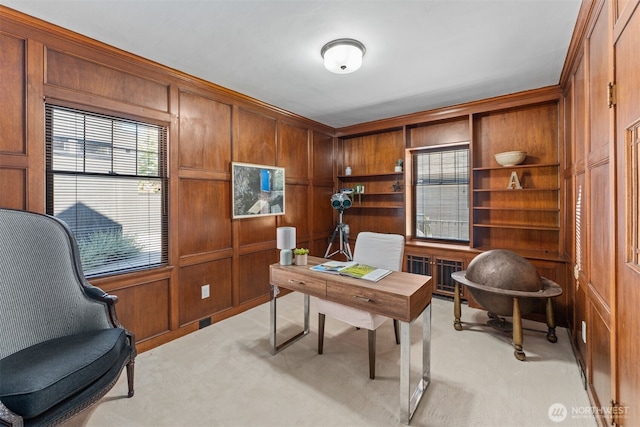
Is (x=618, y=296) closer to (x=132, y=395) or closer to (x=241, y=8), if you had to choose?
(x=241, y=8)

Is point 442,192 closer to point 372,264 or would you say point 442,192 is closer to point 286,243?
point 372,264

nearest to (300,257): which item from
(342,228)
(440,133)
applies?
(342,228)

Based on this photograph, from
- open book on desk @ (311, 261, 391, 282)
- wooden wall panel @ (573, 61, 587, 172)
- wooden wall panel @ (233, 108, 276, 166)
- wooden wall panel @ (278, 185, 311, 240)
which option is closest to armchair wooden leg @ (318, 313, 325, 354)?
open book on desk @ (311, 261, 391, 282)

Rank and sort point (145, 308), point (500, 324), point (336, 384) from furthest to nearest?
1. point (500, 324)
2. point (145, 308)
3. point (336, 384)

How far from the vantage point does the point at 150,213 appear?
2.62 meters

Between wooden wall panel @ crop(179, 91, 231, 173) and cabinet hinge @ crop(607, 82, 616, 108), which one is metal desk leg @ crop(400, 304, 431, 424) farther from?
wooden wall panel @ crop(179, 91, 231, 173)

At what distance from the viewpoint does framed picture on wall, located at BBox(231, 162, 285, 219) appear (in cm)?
325

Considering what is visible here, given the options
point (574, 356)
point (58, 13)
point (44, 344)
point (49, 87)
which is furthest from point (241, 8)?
point (574, 356)

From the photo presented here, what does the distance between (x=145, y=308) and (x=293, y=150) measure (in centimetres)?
260

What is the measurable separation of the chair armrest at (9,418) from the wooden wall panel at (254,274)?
85.2 inches

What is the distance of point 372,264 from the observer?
2.61 meters

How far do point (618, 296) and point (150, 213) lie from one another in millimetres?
3226

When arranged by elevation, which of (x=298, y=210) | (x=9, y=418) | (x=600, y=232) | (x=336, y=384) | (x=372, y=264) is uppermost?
(x=298, y=210)

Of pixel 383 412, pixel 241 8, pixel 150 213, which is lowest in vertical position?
pixel 383 412
